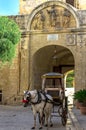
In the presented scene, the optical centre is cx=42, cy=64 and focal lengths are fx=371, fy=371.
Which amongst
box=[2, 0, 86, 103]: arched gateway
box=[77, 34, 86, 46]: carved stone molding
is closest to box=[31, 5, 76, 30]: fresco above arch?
box=[2, 0, 86, 103]: arched gateway

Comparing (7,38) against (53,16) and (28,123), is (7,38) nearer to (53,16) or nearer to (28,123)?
(53,16)

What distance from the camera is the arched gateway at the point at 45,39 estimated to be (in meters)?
28.2

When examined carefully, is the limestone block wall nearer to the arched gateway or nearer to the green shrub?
the arched gateway

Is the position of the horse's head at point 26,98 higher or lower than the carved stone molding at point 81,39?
lower

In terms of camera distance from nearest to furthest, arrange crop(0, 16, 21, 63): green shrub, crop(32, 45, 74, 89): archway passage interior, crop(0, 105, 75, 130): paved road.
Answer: crop(0, 105, 75, 130): paved road
crop(0, 16, 21, 63): green shrub
crop(32, 45, 74, 89): archway passage interior

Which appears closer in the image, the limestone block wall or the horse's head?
the horse's head

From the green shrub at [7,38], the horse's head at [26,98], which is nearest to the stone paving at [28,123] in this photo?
the horse's head at [26,98]

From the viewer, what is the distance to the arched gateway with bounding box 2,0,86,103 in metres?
28.2

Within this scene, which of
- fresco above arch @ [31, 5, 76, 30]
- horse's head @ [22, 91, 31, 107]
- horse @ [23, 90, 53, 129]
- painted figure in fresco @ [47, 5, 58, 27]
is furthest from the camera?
painted figure in fresco @ [47, 5, 58, 27]

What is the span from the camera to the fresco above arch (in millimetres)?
28625

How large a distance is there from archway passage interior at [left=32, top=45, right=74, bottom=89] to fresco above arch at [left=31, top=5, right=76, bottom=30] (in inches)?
72.5

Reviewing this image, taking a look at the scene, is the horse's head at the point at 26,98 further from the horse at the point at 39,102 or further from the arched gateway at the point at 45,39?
the arched gateway at the point at 45,39

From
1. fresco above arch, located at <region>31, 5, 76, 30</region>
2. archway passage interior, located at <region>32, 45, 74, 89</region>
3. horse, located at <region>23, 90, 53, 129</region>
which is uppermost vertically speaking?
fresco above arch, located at <region>31, 5, 76, 30</region>

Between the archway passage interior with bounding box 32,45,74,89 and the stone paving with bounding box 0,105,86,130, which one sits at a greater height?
the archway passage interior with bounding box 32,45,74,89
